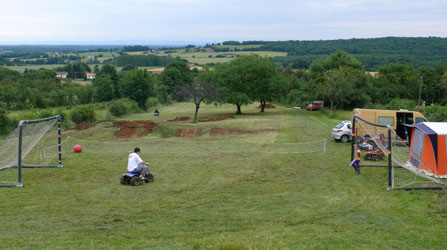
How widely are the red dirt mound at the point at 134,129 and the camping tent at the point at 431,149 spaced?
21657 millimetres

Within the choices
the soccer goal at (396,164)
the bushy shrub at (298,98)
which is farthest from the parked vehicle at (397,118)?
the bushy shrub at (298,98)

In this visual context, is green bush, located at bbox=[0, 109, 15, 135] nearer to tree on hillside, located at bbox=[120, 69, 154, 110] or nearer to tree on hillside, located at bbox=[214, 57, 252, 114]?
tree on hillside, located at bbox=[214, 57, 252, 114]

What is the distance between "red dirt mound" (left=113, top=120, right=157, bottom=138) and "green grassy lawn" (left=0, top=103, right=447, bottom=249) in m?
12.1

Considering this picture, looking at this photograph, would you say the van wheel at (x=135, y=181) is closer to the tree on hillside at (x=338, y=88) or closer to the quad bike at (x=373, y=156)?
the quad bike at (x=373, y=156)

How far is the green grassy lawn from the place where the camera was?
9039 millimetres

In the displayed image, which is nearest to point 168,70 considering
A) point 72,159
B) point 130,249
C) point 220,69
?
point 220,69

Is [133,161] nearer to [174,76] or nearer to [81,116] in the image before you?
[81,116]

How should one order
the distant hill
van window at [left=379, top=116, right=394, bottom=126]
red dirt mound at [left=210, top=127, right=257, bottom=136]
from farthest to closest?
1. the distant hill
2. red dirt mound at [left=210, top=127, right=257, bottom=136]
3. van window at [left=379, top=116, right=394, bottom=126]

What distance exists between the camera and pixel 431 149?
1534 centimetres

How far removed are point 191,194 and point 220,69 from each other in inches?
1468

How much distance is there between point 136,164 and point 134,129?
1935 cm

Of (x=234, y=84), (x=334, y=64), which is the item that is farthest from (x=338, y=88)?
(x=334, y=64)

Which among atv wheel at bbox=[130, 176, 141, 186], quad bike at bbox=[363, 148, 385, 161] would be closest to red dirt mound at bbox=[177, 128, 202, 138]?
quad bike at bbox=[363, 148, 385, 161]

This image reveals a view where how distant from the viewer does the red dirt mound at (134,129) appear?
104ft
